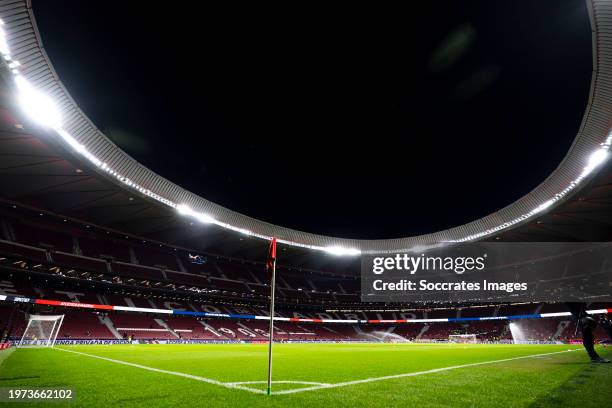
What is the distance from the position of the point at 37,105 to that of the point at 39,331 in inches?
628

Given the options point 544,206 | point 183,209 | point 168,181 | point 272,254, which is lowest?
point 272,254

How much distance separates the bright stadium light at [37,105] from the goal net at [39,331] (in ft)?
44.2

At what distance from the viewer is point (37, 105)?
21.3 meters

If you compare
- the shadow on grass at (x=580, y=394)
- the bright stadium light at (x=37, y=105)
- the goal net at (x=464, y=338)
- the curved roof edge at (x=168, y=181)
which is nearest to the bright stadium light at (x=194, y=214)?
the curved roof edge at (x=168, y=181)

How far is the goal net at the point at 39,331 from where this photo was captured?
81.1ft

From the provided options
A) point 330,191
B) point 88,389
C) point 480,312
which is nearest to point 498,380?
point 88,389

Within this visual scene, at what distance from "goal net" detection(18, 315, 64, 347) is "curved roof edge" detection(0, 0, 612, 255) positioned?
473 inches

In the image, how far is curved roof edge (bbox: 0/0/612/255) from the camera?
1922 cm

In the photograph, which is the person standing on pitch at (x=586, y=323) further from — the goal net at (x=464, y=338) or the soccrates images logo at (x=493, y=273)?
the goal net at (x=464, y=338)

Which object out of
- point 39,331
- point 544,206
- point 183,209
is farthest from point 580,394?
point 183,209

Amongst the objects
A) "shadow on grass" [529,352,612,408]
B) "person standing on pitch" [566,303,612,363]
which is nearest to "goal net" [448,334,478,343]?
"person standing on pitch" [566,303,612,363]

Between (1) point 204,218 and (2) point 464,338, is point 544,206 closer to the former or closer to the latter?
(2) point 464,338

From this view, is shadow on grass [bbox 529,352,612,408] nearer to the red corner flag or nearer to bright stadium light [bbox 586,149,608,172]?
the red corner flag

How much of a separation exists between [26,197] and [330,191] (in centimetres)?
3509
